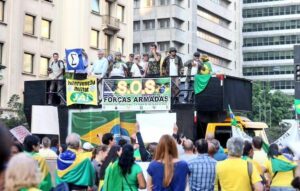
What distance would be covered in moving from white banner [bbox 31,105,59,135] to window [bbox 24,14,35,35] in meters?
33.0

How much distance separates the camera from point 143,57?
20.2 m

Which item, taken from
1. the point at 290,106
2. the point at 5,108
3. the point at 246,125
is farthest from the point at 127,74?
the point at 290,106

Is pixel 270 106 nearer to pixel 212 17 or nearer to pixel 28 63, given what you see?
pixel 212 17

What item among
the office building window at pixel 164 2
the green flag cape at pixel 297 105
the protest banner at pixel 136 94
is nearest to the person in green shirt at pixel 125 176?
the protest banner at pixel 136 94

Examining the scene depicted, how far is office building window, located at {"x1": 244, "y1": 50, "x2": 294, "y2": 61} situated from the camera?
11394cm

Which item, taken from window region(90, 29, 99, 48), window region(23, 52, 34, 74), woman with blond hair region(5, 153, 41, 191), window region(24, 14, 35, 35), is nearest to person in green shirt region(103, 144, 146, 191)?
woman with blond hair region(5, 153, 41, 191)

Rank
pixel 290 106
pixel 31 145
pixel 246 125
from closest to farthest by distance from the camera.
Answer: pixel 31 145 → pixel 246 125 → pixel 290 106

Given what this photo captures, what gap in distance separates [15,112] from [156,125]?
100ft

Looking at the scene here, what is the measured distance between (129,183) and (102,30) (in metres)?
51.4

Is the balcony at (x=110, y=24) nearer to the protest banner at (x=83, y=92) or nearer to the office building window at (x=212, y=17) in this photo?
the office building window at (x=212, y=17)

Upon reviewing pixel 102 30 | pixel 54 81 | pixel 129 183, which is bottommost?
pixel 129 183

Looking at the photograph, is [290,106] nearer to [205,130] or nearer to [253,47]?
[253,47]

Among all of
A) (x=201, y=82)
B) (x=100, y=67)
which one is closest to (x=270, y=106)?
(x=100, y=67)

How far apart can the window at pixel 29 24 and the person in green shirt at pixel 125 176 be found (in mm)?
44650
